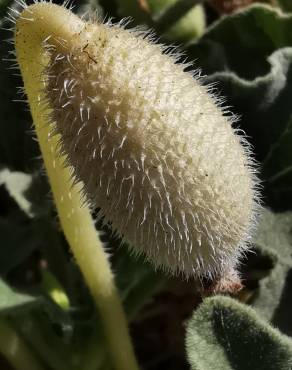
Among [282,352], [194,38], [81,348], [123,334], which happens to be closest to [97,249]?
[123,334]

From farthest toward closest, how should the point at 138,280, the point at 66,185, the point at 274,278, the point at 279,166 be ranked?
the point at 279,166, the point at 138,280, the point at 274,278, the point at 66,185

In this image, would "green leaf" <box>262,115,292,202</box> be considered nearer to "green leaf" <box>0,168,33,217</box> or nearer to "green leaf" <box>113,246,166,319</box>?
"green leaf" <box>113,246,166,319</box>

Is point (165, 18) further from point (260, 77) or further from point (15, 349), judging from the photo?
point (15, 349)

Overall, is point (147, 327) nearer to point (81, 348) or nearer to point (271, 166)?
point (81, 348)

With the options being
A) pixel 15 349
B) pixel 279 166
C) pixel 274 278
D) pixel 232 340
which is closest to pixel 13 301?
pixel 15 349

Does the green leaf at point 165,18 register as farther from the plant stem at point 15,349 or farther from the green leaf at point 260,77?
the plant stem at point 15,349

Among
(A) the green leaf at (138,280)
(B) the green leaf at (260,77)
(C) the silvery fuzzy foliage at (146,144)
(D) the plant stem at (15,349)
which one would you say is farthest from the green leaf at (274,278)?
(D) the plant stem at (15,349)

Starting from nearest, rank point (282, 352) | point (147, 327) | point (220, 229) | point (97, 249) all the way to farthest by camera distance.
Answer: point (220, 229)
point (282, 352)
point (97, 249)
point (147, 327)
